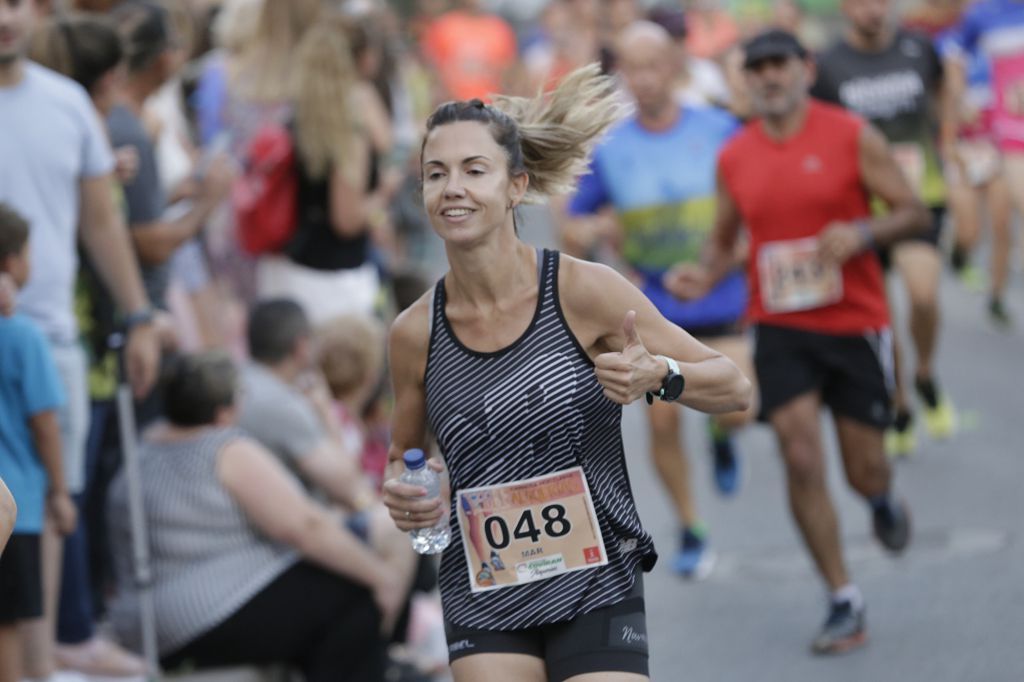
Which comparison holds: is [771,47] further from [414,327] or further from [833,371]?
[414,327]

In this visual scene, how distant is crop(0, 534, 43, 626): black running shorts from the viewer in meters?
5.80

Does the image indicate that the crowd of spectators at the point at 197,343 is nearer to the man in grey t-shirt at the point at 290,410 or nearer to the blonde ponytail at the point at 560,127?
the man in grey t-shirt at the point at 290,410

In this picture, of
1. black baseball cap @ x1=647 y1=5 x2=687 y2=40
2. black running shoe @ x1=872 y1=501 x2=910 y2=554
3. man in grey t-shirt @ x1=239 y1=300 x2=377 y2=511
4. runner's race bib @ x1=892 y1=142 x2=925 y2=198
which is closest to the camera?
man in grey t-shirt @ x1=239 y1=300 x2=377 y2=511

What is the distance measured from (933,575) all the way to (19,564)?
4033 mm

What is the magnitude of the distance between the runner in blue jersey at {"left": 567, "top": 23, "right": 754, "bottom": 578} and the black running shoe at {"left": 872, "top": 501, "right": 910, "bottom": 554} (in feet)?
3.56

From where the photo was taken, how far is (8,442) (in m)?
5.82

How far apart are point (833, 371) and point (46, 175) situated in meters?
3.16

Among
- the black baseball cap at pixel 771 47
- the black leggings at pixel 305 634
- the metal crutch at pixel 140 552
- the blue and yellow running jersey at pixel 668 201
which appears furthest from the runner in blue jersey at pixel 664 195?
the metal crutch at pixel 140 552

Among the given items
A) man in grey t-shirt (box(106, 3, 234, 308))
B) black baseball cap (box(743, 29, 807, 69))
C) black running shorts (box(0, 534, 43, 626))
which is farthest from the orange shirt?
black running shorts (box(0, 534, 43, 626))

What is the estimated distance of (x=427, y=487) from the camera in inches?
180

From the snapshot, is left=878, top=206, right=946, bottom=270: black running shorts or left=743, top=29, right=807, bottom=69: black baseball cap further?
left=878, top=206, right=946, bottom=270: black running shorts

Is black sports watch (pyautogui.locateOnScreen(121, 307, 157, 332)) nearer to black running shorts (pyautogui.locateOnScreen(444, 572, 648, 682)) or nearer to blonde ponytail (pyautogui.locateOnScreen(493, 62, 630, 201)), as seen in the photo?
blonde ponytail (pyautogui.locateOnScreen(493, 62, 630, 201))

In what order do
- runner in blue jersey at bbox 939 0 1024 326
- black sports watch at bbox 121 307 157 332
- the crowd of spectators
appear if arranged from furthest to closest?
runner in blue jersey at bbox 939 0 1024 326 < black sports watch at bbox 121 307 157 332 < the crowd of spectators

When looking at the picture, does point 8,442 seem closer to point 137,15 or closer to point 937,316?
point 137,15
